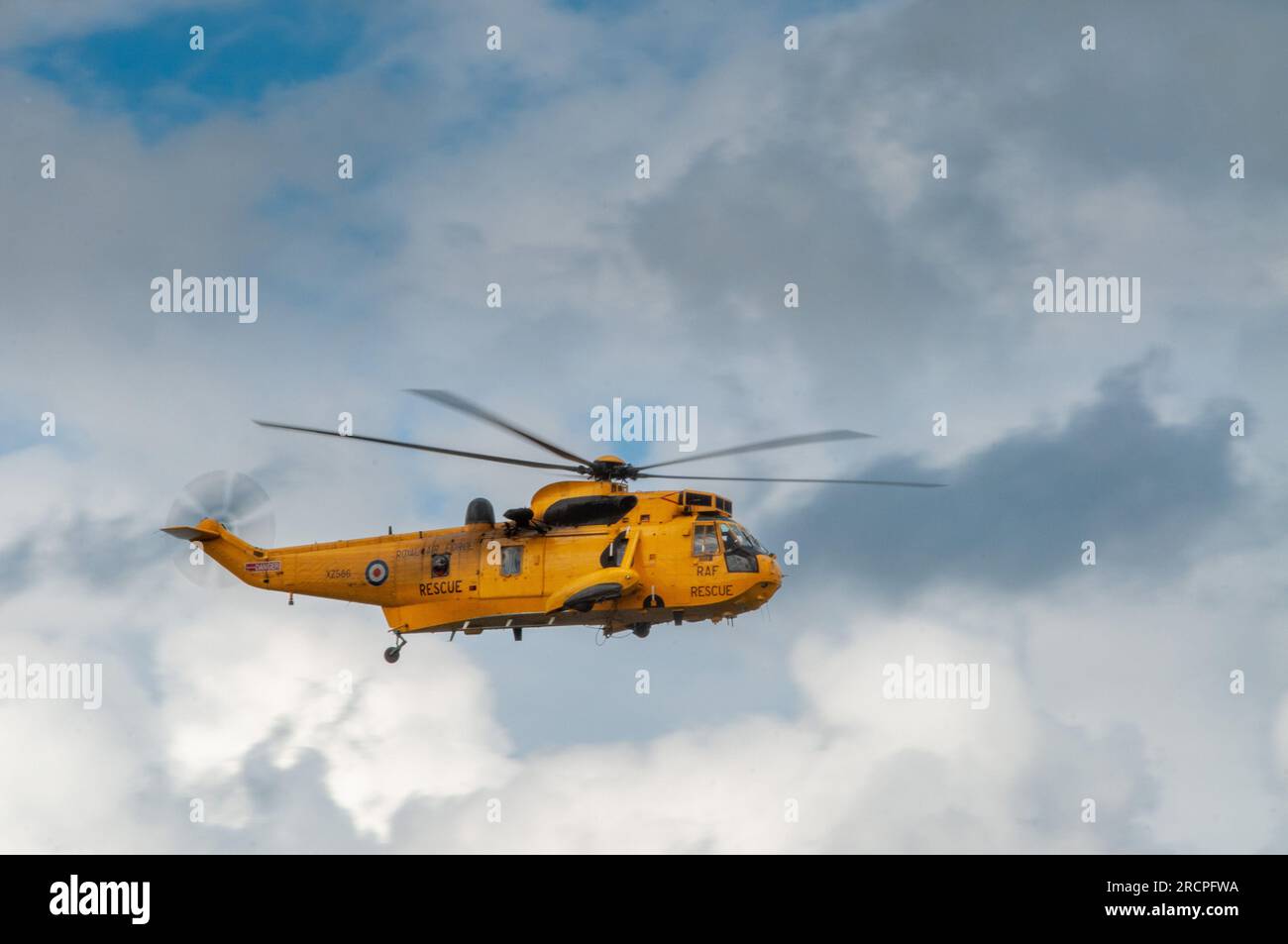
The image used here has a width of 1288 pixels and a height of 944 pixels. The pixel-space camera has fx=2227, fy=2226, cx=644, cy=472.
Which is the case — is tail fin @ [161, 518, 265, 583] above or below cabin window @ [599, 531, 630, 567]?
above

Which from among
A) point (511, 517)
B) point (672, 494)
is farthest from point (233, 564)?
point (672, 494)

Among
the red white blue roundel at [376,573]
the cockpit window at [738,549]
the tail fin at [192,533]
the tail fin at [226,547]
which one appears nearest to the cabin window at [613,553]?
the cockpit window at [738,549]

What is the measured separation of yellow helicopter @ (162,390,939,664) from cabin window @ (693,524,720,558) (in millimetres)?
31

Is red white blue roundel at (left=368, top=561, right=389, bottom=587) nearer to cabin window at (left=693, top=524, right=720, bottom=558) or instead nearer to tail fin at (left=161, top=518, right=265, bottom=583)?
tail fin at (left=161, top=518, right=265, bottom=583)

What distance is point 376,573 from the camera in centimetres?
7394

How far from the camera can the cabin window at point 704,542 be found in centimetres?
6962

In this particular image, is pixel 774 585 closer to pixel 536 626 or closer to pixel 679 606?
pixel 679 606

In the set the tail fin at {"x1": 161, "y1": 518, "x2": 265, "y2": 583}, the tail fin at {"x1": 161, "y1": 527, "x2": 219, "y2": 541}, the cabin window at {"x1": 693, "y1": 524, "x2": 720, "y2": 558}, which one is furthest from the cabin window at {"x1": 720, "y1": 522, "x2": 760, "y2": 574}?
the tail fin at {"x1": 161, "y1": 527, "x2": 219, "y2": 541}

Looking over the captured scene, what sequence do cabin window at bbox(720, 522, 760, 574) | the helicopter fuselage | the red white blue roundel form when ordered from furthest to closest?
the red white blue roundel < the helicopter fuselage < cabin window at bbox(720, 522, 760, 574)

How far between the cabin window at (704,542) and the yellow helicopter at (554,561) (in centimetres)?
3

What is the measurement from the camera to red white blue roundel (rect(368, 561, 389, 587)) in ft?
242
